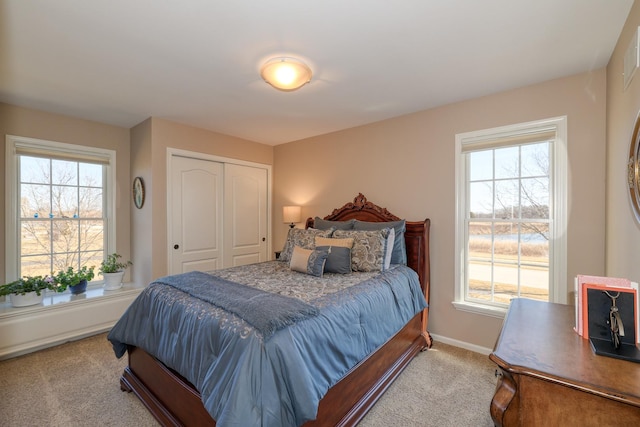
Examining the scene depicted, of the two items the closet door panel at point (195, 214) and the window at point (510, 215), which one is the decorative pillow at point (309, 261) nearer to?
the window at point (510, 215)

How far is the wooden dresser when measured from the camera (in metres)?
0.87

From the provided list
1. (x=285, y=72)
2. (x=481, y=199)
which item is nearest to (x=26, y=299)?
(x=285, y=72)

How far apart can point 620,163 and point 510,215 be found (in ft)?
3.01

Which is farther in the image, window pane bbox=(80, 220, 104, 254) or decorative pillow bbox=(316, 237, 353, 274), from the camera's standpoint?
window pane bbox=(80, 220, 104, 254)

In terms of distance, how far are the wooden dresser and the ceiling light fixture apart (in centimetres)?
207

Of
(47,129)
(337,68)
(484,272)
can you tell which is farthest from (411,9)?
(47,129)

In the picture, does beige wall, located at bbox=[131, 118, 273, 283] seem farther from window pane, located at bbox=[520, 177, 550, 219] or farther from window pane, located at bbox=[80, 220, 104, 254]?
window pane, located at bbox=[520, 177, 550, 219]

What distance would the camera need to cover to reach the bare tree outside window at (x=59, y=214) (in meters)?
3.06

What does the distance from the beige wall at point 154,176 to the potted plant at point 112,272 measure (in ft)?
0.71

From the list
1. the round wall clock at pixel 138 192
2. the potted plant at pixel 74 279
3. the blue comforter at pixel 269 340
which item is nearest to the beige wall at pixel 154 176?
the round wall clock at pixel 138 192

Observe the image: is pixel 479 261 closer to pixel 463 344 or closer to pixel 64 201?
pixel 463 344

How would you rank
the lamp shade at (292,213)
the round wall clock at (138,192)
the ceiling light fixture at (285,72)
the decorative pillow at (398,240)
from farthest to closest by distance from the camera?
the lamp shade at (292,213) < the round wall clock at (138,192) < the decorative pillow at (398,240) < the ceiling light fixture at (285,72)

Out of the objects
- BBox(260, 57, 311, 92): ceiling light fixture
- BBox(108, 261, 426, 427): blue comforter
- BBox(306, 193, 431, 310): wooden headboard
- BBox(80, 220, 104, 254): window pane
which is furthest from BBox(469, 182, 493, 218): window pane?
BBox(80, 220, 104, 254): window pane

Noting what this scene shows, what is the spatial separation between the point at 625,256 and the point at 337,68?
2268 mm
